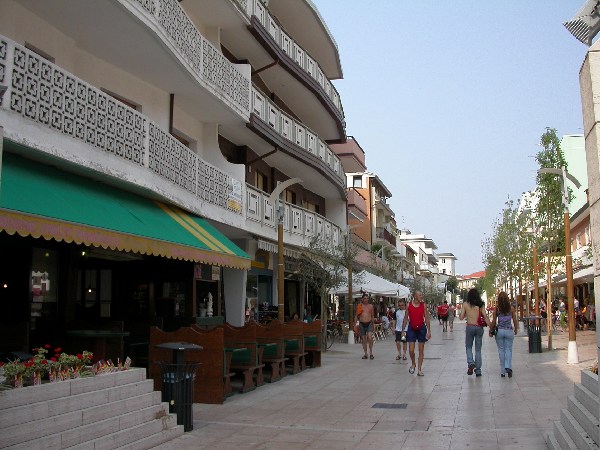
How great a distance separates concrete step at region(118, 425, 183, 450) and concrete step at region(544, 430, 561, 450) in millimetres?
4513

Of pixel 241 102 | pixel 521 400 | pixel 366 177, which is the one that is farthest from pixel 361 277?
pixel 366 177

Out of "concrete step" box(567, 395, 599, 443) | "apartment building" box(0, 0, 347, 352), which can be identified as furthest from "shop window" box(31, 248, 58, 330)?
"concrete step" box(567, 395, 599, 443)

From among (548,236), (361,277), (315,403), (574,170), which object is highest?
(574,170)

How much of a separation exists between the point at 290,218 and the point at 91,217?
551 inches

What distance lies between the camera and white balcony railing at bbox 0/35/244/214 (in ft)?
28.9

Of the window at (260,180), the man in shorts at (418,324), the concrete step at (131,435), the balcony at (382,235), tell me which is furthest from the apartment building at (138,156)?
the balcony at (382,235)

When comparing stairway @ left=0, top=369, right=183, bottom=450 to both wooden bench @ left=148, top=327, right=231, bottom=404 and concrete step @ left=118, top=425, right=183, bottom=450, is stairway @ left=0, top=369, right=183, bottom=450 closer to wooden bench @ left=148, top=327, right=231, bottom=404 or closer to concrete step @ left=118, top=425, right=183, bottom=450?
concrete step @ left=118, top=425, right=183, bottom=450

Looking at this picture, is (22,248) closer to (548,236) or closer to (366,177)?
(548,236)

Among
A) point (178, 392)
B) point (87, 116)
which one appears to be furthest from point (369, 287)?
point (178, 392)

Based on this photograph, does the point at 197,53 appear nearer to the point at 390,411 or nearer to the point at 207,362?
the point at 207,362

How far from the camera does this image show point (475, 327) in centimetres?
1452

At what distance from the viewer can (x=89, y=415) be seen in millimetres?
6965

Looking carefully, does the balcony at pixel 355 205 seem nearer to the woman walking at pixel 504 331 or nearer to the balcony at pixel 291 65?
the balcony at pixel 291 65

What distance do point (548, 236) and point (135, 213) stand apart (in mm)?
23653
